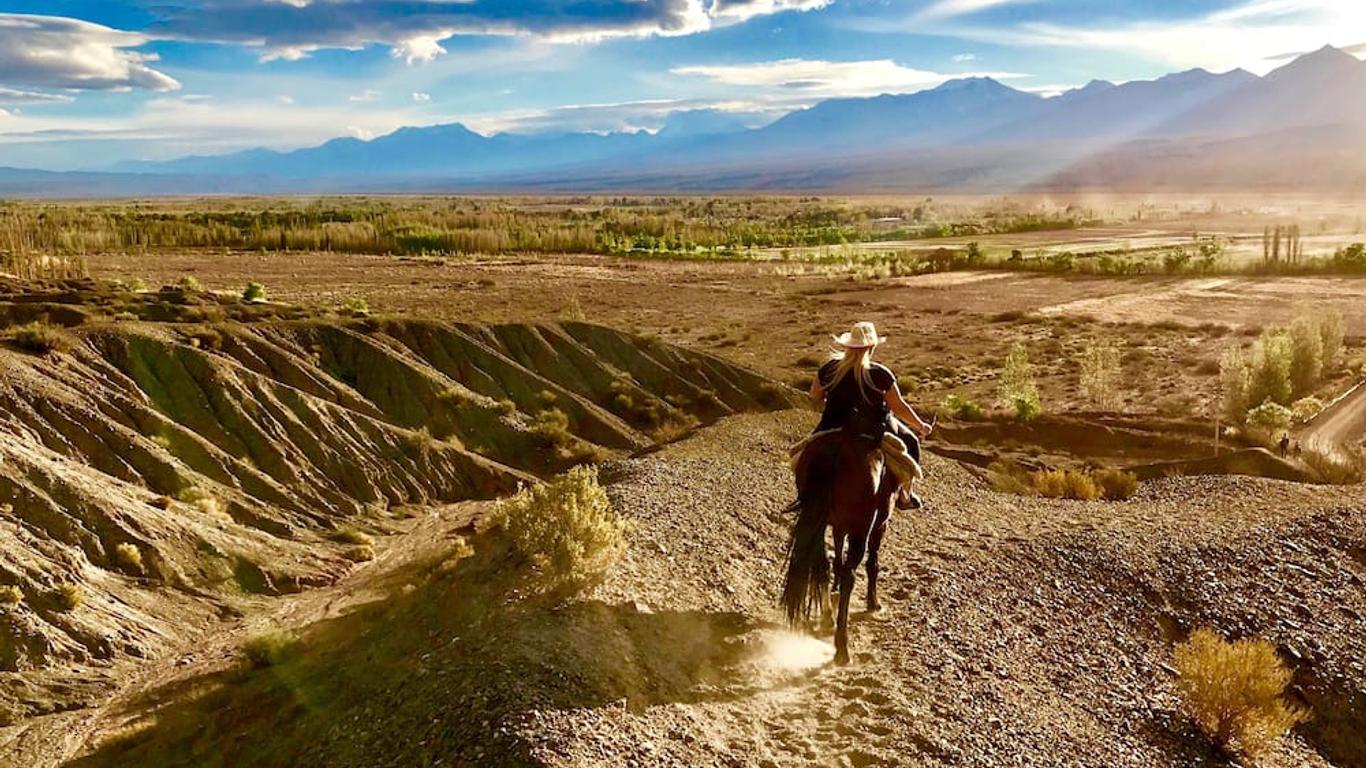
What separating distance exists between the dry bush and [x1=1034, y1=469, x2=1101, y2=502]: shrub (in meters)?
6.07

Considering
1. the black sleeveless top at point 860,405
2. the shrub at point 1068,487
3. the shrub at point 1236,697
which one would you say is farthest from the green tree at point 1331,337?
the black sleeveless top at point 860,405

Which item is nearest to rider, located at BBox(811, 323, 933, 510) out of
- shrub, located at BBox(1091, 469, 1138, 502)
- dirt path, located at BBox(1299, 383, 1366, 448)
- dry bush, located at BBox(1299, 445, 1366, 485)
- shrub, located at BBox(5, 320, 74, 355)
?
shrub, located at BBox(1091, 469, 1138, 502)

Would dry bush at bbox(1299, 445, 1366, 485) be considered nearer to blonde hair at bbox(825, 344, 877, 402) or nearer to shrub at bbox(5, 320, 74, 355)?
blonde hair at bbox(825, 344, 877, 402)

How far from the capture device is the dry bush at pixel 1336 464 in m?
21.2

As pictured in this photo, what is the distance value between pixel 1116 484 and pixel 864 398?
1284cm

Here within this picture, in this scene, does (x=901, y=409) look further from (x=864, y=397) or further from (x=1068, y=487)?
(x=1068, y=487)

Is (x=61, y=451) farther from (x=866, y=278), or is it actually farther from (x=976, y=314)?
(x=866, y=278)

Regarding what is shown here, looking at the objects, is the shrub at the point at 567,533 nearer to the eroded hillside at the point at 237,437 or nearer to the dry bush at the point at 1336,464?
the eroded hillside at the point at 237,437

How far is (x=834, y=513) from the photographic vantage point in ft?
32.1

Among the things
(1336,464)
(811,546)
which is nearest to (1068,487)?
(1336,464)

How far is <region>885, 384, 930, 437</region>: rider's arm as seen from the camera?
1023 cm

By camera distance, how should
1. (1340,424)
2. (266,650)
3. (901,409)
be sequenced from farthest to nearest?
(1340,424)
(266,650)
(901,409)

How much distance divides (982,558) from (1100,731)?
402 centimetres

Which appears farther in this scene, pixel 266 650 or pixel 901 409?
pixel 266 650
